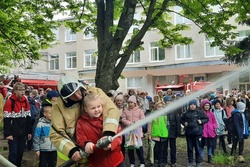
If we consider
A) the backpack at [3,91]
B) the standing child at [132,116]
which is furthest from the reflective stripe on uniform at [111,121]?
the backpack at [3,91]

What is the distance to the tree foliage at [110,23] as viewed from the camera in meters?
10.2

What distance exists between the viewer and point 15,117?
7.48 m

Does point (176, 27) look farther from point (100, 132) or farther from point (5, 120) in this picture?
point (100, 132)

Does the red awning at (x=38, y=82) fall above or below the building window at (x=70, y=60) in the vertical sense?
below

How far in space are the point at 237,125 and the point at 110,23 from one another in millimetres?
4395

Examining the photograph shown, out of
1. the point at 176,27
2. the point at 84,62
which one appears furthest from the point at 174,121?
the point at 84,62

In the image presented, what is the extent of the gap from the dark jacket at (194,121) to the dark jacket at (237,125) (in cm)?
110

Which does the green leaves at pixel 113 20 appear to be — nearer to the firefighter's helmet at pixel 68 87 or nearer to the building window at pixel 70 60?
the firefighter's helmet at pixel 68 87

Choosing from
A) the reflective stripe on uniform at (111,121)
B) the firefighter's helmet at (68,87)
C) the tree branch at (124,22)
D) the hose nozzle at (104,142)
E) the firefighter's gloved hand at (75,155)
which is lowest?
the firefighter's gloved hand at (75,155)

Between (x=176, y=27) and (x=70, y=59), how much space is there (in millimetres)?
29020

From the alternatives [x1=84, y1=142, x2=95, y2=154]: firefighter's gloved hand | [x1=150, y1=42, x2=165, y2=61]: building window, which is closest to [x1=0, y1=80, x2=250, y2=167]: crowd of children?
[x1=84, y1=142, x2=95, y2=154]: firefighter's gloved hand

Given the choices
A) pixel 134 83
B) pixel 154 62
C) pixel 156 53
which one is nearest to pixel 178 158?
pixel 154 62

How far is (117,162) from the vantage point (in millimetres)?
3588

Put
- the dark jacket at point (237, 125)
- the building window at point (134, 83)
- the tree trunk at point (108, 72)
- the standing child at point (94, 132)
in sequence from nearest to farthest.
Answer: the standing child at point (94, 132) → the dark jacket at point (237, 125) → the tree trunk at point (108, 72) → the building window at point (134, 83)
